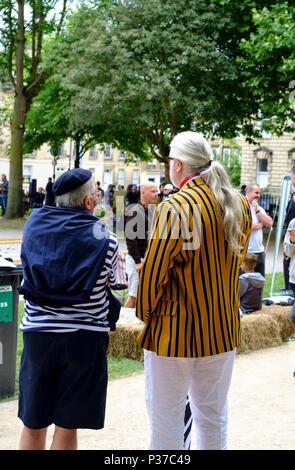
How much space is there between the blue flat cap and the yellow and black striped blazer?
511 millimetres

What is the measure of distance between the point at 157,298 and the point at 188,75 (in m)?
21.1

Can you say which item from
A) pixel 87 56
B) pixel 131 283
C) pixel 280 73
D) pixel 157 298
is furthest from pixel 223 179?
pixel 87 56

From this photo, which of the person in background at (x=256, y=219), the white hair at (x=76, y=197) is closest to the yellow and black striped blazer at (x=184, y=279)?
the white hair at (x=76, y=197)

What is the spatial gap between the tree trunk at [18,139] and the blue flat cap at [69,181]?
25048 millimetres

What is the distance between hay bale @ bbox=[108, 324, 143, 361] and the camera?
7090 mm

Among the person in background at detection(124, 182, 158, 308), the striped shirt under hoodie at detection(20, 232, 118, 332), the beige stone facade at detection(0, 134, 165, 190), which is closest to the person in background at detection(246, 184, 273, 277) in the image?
the person in background at detection(124, 182, 158, 308)

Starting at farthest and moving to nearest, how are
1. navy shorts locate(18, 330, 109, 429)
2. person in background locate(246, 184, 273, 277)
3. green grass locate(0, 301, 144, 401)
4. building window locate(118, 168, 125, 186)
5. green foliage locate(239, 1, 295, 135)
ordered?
building window locate(118, 168, 125, 186)
green foliage locate(239, 1, 295, 135)
person in background locate(246, 184, 273, 277)
green grass locate(0, 301, 144, 401)
navy shorts locate(18, 330, 109, 429)

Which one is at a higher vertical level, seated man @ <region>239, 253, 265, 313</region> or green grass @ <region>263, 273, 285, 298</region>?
seated man @ <region>239, 253, 265, 313</region>

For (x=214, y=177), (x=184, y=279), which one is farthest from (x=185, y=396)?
(x=214, y=177)

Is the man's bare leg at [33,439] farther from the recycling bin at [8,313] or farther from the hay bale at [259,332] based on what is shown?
the hay bale at [259,332]

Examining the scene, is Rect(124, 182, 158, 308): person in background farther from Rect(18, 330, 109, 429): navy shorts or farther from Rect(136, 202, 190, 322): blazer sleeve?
Rect(136, 202, 190, 322): blazer sleeve

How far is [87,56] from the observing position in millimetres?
24391

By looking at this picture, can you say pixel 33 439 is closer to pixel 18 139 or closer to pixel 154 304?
pixel 154 304
